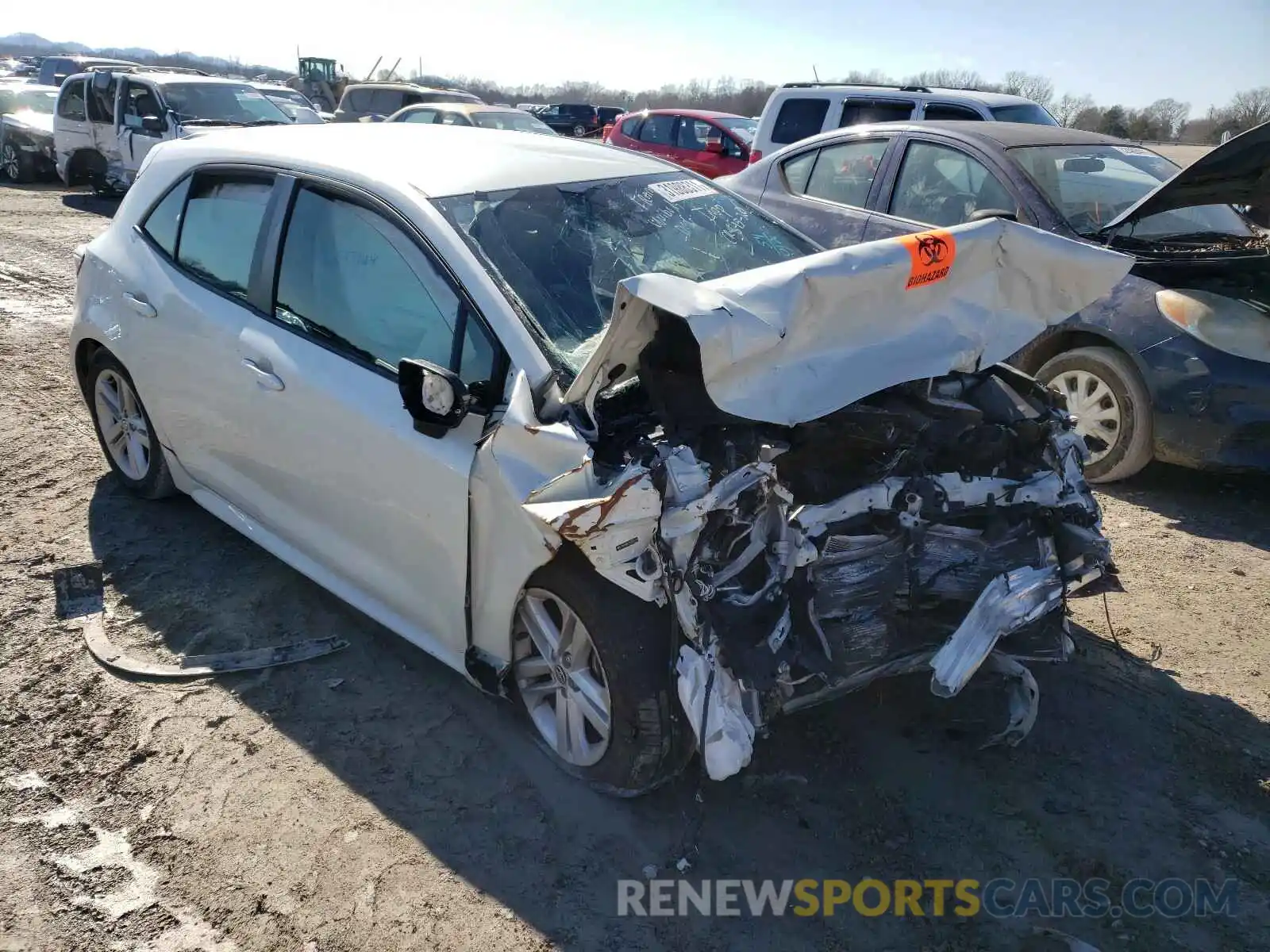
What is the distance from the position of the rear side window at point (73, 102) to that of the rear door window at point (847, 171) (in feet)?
40.8

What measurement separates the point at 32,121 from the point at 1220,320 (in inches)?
753

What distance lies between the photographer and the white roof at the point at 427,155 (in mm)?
3334

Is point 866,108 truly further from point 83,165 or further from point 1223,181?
point 83,165

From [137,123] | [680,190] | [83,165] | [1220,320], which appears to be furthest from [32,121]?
[1220,320]

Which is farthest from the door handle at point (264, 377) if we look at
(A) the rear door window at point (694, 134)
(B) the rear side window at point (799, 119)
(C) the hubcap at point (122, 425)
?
(A) the rear door window at point (694, 134)

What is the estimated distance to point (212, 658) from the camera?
140 inches

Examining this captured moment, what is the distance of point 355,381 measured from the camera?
3.18m

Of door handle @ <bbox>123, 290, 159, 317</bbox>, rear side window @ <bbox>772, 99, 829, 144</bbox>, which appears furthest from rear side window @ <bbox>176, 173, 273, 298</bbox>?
rear side window @ <bbox>772, 99, 829, 144</bbox>

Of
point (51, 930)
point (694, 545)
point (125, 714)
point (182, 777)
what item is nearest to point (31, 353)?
point (125, 714)

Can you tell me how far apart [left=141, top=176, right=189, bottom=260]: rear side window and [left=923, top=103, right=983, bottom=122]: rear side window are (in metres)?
6.66

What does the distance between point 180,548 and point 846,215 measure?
177 inches

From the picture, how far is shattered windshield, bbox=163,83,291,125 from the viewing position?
13.0 metres

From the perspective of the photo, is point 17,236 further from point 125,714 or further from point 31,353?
point 125,714

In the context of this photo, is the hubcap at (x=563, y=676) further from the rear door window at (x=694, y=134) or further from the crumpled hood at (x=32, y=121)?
the crumpled hood at (x=32, y=121)
